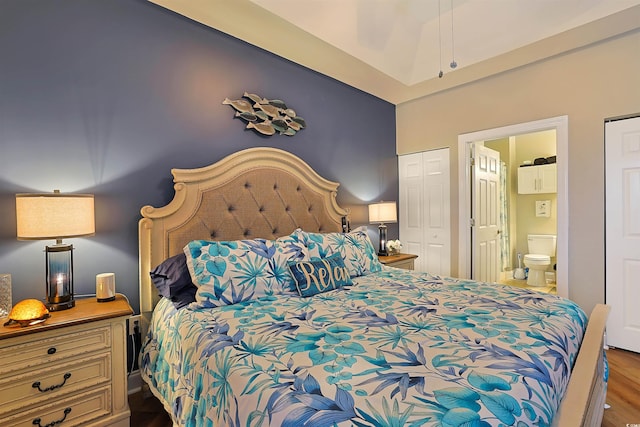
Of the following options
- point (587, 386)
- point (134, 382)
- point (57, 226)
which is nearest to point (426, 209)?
point (587, 386)

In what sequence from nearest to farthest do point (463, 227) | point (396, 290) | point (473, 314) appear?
point (473, 314) < point (396, 290) < point (463, 227)

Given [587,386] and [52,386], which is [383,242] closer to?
[587,386]

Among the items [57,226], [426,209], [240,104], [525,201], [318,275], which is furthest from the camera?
[525,201]

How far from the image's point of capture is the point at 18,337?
4.28ft

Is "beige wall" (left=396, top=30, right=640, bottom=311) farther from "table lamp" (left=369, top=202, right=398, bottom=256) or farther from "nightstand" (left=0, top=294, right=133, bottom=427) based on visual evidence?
"nightstand" (left=0, top=294, right=133, bottom=427)

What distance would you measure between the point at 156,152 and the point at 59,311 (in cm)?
112

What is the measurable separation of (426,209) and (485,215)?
689 millimetres

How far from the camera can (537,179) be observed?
16.1 ft

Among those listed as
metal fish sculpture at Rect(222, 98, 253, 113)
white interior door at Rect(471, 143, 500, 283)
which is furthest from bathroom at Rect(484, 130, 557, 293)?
metal fish sculpture at Rect(222, 98, 253, 113)

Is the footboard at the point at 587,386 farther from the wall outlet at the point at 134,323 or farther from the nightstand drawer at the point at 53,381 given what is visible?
the wall outlet at the point at 134,323

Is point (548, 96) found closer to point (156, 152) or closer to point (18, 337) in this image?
point (156, 152)

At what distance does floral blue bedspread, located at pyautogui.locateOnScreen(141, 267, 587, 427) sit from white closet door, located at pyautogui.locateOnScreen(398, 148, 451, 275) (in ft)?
6.24

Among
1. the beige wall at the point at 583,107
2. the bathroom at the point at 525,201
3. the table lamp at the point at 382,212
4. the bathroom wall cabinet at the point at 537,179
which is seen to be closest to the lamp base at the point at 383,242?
the table lamp at the point at 382,212

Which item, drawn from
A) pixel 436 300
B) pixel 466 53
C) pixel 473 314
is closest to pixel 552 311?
pixel 473 314
